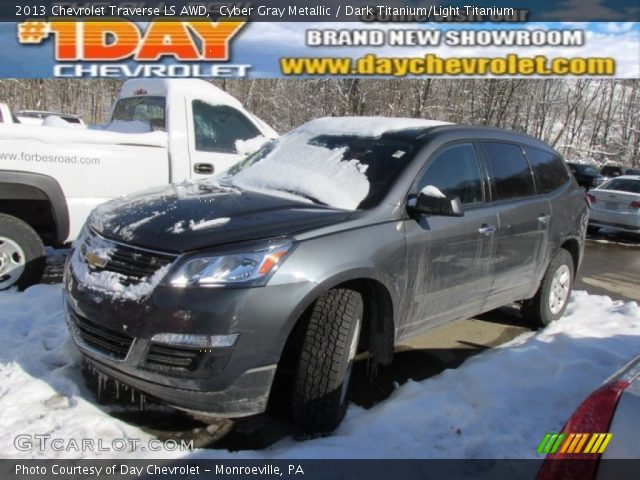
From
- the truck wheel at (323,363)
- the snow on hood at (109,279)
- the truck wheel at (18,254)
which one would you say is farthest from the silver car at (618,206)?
the snow on hood at (109,279)

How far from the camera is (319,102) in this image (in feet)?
90.0

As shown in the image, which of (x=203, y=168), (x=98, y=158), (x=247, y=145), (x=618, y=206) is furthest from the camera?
(x=618, y=206)

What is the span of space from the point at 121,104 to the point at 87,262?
4.33m

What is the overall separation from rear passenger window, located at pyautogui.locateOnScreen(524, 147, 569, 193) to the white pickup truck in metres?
2.98

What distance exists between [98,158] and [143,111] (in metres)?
1.48

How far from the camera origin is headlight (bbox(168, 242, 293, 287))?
8.49 feet

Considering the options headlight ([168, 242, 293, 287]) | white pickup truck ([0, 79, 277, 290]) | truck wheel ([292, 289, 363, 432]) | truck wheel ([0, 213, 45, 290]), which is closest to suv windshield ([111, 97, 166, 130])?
white pickup truck ([0, 79, 277, 290])

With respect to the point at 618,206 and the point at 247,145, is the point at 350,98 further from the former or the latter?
the point at 247,145

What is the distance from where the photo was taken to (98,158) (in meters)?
5.02

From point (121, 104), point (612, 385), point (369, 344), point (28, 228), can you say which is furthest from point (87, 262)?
point (121, 104)

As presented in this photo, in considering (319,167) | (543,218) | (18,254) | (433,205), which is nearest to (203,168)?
(18,254)

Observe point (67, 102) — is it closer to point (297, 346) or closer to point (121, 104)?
point (121, 104)

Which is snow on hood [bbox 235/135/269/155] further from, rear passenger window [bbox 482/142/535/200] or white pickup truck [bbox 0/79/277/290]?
rear passenger window [bbox 482/142/535/200]

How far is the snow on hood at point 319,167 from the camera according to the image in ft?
11.2
